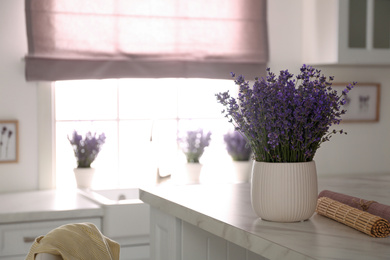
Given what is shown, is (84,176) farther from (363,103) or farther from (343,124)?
(363,103)

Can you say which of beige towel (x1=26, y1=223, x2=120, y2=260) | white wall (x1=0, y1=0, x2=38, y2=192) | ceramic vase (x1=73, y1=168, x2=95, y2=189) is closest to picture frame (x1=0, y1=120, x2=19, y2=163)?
white wall (x1=0, y1=0, x2=38, y2=192)

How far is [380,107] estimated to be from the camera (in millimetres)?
4195

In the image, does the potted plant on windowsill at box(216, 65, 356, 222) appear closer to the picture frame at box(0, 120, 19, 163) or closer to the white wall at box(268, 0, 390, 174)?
the picture frame at box(0, 120, 19, 163)

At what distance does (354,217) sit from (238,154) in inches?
90.7

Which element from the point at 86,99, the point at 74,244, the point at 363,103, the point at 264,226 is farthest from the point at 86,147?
the point at 74,244

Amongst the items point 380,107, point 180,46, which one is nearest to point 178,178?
point 180,46

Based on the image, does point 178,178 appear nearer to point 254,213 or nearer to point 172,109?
point 172,109

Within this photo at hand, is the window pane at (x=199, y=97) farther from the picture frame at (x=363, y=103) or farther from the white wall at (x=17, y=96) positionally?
the white wall at (x=17, y=96)

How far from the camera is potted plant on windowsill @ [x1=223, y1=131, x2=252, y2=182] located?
383 cm

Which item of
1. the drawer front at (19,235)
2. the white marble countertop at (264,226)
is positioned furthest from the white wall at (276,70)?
the white marble countertop at (264,226)

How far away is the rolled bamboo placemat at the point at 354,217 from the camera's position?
1.46 m

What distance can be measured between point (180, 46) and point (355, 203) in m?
2.17

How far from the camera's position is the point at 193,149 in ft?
12.3

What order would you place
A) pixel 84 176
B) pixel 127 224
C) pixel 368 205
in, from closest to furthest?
1. pixel 368 205
2. pixel 127 224
3. pixel 84 176
